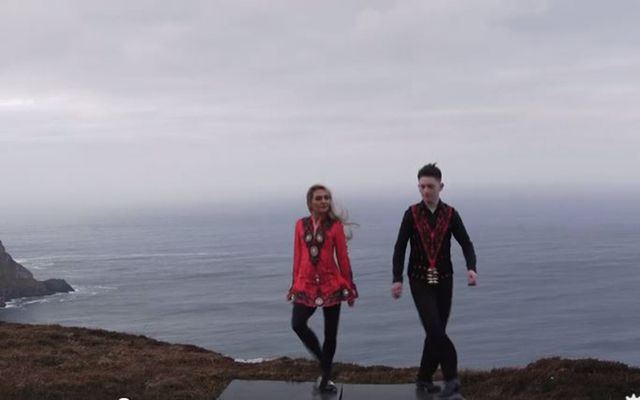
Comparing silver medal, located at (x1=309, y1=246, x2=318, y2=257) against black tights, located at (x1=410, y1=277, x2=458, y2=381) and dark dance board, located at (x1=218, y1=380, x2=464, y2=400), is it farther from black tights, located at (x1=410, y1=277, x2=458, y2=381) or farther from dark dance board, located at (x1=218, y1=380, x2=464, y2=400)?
dark dance board, located at (x1=218, y1=380, x2=464, y2=400)

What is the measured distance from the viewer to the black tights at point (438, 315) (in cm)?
742

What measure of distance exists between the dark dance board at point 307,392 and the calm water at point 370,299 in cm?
4489

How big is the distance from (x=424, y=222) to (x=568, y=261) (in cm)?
10818

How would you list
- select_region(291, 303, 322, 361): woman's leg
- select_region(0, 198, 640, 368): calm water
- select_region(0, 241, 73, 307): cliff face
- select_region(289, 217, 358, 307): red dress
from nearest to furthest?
select_region(289, 217, 358, 307): red dress, select_region(291, 303, 322, 361): woman's leg, select_region(0, 198, 640, 368): calm water, select_region(0, 241, 73, 307): cliff face

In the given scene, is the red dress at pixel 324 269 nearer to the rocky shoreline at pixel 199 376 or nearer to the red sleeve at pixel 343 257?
the red sleeve at pixel 343 257

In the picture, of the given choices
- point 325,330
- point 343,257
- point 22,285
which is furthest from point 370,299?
point 343,257

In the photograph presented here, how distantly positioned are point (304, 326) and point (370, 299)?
70.3 metres

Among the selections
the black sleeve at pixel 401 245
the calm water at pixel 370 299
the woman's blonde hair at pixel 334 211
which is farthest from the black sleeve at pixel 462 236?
the calm water at pixel 370 299

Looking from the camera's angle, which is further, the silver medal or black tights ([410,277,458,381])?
the silver medal

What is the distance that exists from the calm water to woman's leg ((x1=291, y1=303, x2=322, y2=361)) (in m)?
45.4

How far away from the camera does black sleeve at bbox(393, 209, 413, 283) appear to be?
7504 millimetres

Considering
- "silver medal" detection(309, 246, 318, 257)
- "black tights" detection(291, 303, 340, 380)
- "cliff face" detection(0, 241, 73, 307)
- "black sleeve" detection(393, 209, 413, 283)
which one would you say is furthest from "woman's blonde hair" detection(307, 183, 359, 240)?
"cliff face" detection(0, 241, 73, 307)

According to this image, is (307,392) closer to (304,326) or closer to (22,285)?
(304,326)

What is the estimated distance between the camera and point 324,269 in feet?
25.7
